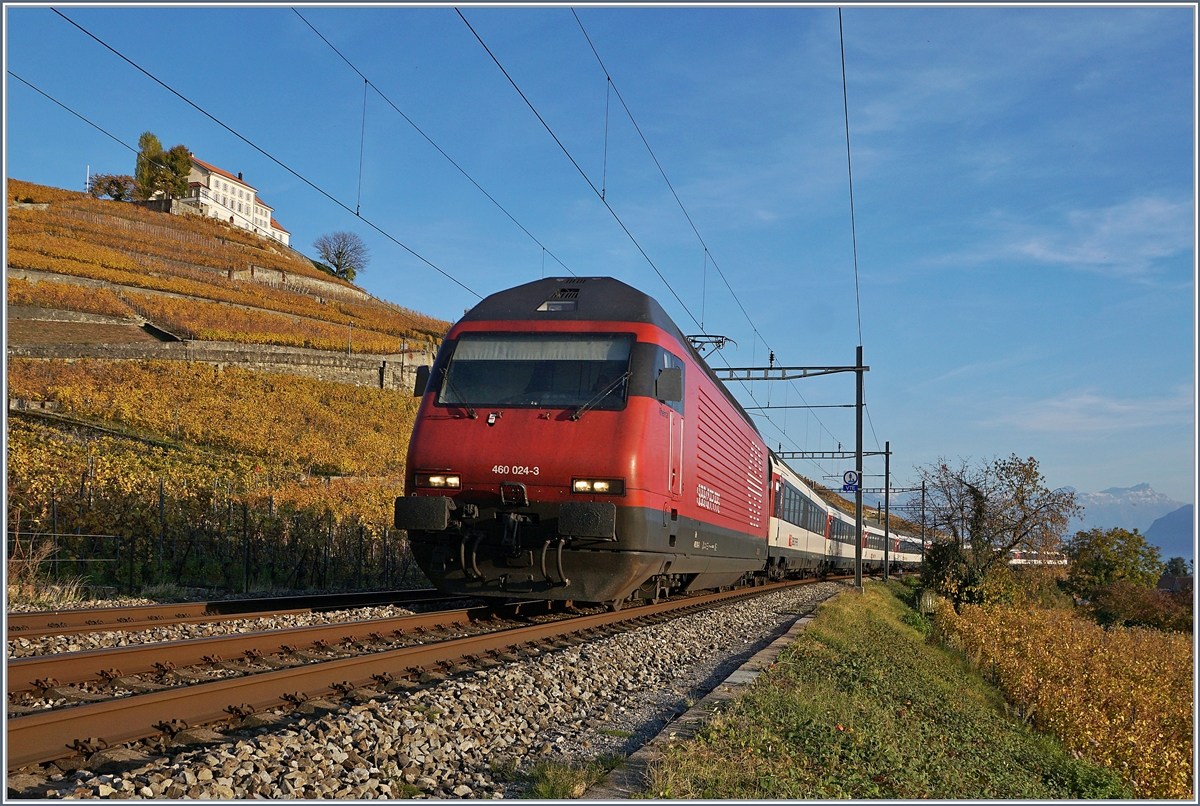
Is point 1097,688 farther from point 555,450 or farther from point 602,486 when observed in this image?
point 555,450

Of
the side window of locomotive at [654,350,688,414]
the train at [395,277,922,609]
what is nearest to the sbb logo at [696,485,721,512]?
the train at [395,277,922,609]

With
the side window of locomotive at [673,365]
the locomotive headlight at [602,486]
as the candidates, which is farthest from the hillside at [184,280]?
the locomotive headlight at [602,486]

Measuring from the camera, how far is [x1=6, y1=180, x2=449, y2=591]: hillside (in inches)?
650

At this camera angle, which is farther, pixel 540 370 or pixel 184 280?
pixel 184 280

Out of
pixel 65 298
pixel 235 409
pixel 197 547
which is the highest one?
pixel 65 298

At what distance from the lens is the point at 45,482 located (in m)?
17.1

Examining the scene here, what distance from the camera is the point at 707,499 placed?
44.0 ft

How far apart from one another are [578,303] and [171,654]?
6.34 meters

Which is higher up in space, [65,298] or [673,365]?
[65,298]

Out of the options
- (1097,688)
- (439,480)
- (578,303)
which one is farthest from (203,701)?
(1097,688)

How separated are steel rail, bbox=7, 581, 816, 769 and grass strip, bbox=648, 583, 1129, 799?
280cm

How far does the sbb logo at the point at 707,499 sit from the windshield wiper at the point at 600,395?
9.16ft

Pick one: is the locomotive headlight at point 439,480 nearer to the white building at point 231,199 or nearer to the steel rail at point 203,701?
the steel rail at point 203,701

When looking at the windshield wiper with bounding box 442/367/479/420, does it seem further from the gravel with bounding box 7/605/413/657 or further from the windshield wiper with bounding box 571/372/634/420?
the gravel with bounding box 7/605/413/657
